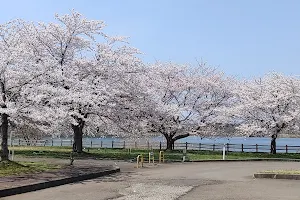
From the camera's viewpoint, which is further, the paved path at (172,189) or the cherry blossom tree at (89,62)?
the cherry blossom tree at (89,62)

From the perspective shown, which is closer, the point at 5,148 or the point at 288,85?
the point at 5,148

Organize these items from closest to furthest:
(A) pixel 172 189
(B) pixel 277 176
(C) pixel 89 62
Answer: (A) pixel 172 189
(B) pixel 277 176
(C) pixel 89 62

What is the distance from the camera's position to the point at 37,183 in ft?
42.2

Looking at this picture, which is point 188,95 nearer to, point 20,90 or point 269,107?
point 269,107

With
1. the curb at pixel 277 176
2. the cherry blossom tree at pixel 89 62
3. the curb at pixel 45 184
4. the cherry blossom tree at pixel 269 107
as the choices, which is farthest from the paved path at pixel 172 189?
the cherry blossom tree at pixel 269 107

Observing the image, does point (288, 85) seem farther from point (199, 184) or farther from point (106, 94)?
point (199, 184)

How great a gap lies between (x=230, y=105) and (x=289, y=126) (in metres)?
7.03

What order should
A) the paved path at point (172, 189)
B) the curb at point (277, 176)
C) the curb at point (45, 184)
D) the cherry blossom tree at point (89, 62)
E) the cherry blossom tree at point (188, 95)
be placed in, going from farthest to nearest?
the cherry blossom tree at point (188, 95), the cherry blossom tree at point (89, 62), the curb at point (277, 176), the curb at point (45, 184), the paved path at point (172, 189)

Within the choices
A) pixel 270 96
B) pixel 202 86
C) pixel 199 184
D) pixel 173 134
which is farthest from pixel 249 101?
pixel 199 184

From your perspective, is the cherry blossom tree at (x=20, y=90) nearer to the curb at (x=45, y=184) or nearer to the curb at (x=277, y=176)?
the curb at (x=45, y=184)

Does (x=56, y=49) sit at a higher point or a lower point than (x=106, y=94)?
higher

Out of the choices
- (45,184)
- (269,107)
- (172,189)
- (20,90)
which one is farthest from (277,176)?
(269,107)

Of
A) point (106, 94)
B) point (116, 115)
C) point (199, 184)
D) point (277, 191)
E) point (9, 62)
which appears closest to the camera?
point (277, 191)

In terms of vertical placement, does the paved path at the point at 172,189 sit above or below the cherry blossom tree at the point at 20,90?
below
